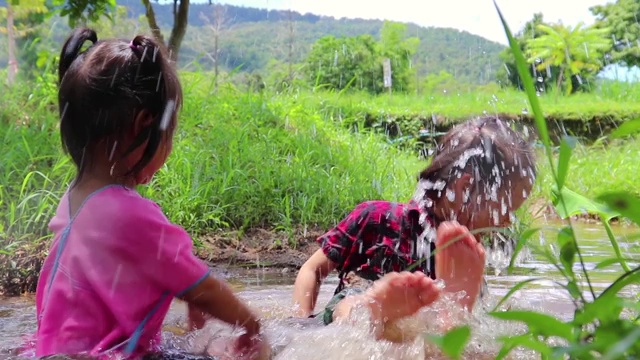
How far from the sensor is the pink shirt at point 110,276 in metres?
1.67

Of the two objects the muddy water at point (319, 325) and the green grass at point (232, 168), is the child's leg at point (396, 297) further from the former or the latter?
the green grass at point (232, 168)

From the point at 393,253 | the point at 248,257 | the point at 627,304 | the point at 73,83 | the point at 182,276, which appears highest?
the point at 73,83

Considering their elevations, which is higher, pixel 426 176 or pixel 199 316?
pixel 426 176

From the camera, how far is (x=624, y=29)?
2714 cm

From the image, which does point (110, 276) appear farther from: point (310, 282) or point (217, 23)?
point (217, 23)

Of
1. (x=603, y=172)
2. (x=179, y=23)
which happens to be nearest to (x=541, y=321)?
(x=179, y=23)

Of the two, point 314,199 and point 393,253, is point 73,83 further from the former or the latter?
point 314,199

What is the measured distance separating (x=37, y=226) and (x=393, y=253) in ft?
7.14

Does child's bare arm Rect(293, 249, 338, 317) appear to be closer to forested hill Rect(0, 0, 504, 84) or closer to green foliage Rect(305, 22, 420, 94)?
green foliage Rect(305, 22, 420, 94)

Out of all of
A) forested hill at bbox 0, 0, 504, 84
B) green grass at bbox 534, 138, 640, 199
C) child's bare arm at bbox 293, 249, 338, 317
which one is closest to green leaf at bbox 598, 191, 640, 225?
child's bare arm at bbox 293, 249, 338, 317

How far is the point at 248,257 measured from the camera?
4137 mm

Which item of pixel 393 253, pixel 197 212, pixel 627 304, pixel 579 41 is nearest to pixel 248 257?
pixel 197 212

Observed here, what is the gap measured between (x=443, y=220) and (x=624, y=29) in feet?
89.6

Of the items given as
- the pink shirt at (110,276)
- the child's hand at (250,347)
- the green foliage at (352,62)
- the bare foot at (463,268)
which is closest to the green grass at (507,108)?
the green foliage at (352,62)
